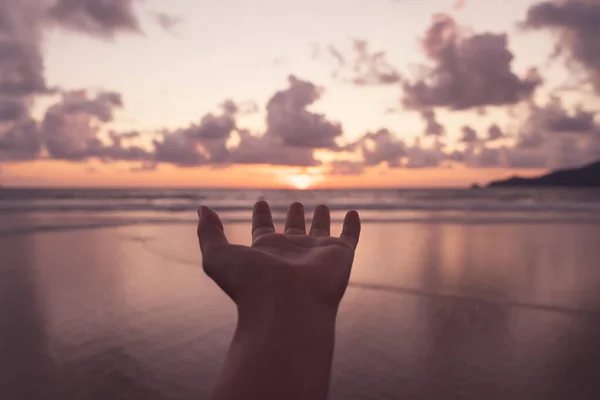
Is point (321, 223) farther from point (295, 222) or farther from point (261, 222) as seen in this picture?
point (261, 222)

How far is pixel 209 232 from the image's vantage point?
202 centimetres

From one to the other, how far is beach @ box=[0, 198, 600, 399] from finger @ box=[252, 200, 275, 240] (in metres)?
0.91

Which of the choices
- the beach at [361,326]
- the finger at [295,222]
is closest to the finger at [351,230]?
the finger at [295,222]

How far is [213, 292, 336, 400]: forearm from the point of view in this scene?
1400 mm

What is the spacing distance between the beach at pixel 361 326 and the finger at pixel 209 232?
2.85ft

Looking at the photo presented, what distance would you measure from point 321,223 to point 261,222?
0.37m

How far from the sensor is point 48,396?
7.15 ft

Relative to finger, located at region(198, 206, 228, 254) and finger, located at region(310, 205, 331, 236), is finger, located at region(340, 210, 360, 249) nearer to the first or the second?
finger, located at region(310, 205, 331, 236)

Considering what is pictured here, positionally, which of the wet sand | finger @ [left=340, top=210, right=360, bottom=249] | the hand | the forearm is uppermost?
finger @ [left=340, top=210, right=360, bottom=249]

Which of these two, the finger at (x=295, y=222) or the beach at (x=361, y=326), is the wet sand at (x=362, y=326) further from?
the finger at (x=295, y=222)

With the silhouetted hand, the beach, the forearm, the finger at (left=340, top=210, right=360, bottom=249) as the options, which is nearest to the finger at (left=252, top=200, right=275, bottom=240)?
the silhouetted hand

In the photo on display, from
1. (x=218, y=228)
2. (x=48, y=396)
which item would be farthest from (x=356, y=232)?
(x=48, y=396)

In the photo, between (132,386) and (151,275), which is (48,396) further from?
(151,275)

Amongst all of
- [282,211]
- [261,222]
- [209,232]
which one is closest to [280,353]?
[209,232]
